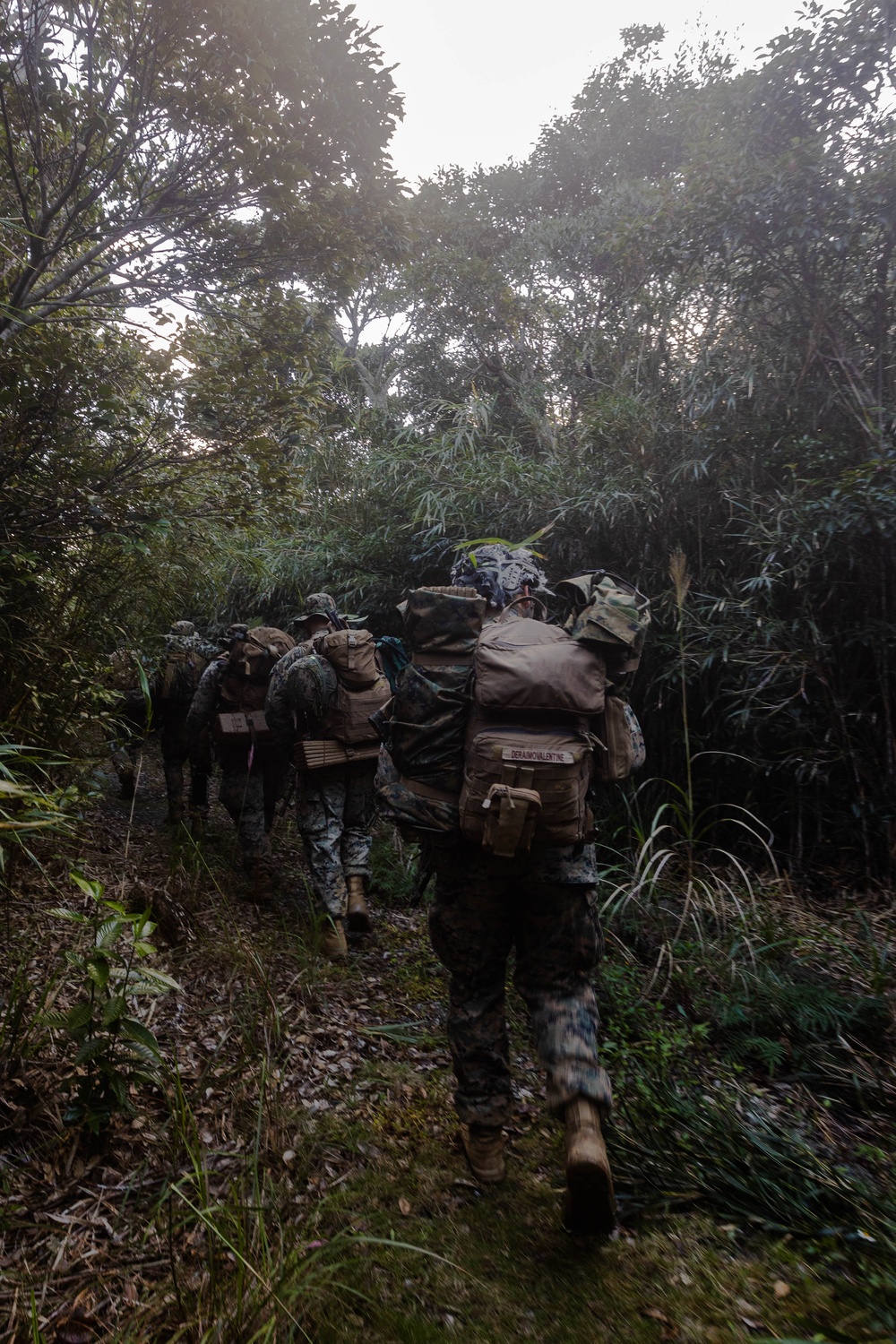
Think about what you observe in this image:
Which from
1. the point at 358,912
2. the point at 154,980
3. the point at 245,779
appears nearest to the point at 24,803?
the point at 154,980

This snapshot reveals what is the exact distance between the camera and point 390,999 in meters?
3.76

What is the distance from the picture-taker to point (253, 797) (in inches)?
213

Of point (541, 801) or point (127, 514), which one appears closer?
point (541, 801)

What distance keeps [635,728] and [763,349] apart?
414 centimetres

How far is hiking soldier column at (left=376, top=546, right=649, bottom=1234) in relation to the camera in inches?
85.7

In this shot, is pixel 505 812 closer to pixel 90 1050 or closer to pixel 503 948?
pixel 503 948

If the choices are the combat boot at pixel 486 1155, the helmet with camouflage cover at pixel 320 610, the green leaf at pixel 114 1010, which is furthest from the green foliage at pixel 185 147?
the combat boot at pixel 486 1155

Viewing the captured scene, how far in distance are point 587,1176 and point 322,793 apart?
3030mm

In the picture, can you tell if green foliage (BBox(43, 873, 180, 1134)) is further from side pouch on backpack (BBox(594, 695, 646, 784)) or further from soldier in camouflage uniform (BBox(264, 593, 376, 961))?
soldier in camouflage uniform (BBox(264, 593, 376, 961))

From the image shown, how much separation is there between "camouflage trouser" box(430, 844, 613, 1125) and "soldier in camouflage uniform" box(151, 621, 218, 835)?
4572 millimetres

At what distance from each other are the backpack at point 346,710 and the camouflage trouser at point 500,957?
88.3 inches

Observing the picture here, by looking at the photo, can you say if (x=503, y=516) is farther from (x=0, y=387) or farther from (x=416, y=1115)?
(x=416, y=1115)

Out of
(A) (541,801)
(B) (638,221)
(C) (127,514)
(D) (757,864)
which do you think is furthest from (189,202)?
(D) (757,864)

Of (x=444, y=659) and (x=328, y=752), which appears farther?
(x=328, y=752)
